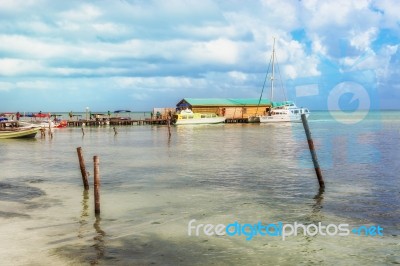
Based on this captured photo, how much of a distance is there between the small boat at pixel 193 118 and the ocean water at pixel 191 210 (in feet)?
175

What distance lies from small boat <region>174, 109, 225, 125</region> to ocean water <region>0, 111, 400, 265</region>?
5335cm

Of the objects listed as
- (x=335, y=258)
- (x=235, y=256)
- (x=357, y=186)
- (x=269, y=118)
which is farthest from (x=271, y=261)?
(x=269, y=118)

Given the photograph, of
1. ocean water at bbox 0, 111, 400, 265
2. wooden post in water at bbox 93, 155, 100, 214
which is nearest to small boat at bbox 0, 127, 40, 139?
ocean water at bbox 0, 111, 400, 265

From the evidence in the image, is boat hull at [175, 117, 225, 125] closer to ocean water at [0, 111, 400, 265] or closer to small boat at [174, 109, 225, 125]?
small boat at [174, 109, 225, 125]

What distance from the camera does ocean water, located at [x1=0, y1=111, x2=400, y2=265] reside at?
35.7 ft

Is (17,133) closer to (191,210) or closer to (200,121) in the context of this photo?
(200,121)

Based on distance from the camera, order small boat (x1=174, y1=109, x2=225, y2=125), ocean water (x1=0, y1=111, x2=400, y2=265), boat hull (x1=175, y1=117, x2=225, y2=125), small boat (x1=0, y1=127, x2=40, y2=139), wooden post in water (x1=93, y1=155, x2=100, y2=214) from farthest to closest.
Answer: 1. small boat (x1=174, y1=109, x2=225, y2=125)
2. boat hull (x1=175, y1=117, x2=225, y2=125)
3. small boat (x1=0, y1=127, x2=40, y2=139)
4. wooden post in water (x1=93, y1=155, x2=100, y2=214)
5. ocean water (x1=0, y1=111, x2=400, y2=265)

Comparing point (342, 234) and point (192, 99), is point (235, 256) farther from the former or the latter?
point (192, 99)

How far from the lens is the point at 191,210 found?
608 inches

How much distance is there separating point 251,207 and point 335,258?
17.7 feet

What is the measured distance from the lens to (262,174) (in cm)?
2380

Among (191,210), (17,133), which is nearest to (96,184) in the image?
(191,210)

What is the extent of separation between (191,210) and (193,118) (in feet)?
225

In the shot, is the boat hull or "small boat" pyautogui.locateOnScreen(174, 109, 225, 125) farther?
"small boat" pyautogui.locateOnScreen(174, 109, 225, 125)
